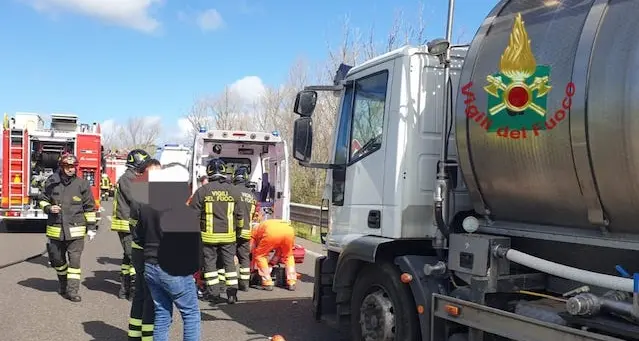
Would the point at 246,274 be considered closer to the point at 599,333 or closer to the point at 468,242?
the point at 468,242

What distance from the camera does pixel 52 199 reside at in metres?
8.02

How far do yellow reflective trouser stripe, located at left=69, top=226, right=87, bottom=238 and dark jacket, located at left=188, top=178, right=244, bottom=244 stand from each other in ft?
5.33

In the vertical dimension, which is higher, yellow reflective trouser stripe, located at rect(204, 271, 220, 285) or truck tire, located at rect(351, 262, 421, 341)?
truck tire, located at rect(351, 262, 421, 341)

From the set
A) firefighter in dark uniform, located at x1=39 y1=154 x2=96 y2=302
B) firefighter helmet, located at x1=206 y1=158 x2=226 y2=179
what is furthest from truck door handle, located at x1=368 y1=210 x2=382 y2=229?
firefighter in dark uniform, located at x1=39 y1=154 x2=96 y2=302

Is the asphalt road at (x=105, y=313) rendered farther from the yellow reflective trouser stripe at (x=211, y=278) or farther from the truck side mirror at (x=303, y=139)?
the truck side mirror at (x=303, y=139)

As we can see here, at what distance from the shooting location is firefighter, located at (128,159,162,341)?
16.5 feet

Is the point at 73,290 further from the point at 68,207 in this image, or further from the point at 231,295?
the point at 231,295

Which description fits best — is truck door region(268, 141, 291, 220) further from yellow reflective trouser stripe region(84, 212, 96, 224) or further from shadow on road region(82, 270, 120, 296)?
yellow reflective trouser stripe region(84, 212, 96, 224)

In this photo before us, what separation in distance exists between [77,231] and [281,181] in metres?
4.54

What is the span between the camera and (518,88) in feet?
12.1

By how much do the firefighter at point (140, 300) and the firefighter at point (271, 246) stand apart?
9.98 feet

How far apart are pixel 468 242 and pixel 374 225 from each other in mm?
1084

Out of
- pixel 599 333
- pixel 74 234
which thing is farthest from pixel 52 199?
pixel 599 333

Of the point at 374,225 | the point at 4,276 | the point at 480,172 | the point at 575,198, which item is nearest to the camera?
the point at 575,198
